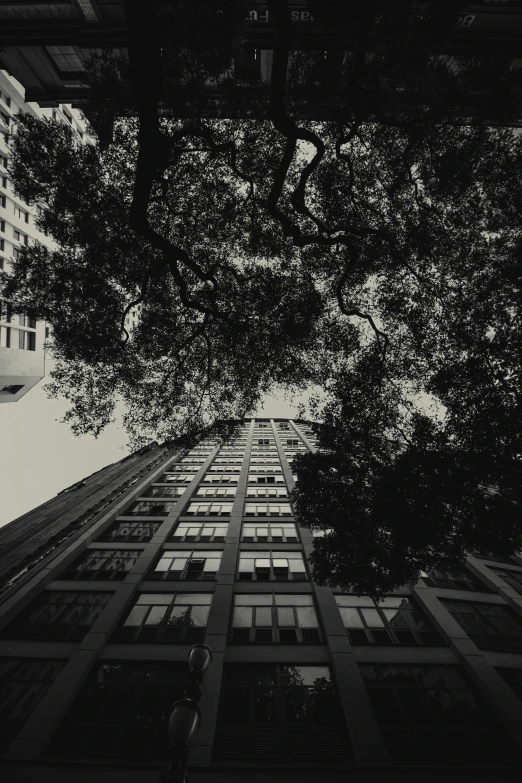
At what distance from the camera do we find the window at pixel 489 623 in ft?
49.5

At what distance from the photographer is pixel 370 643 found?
14.2 metres

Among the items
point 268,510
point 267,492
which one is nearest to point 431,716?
point 268,510

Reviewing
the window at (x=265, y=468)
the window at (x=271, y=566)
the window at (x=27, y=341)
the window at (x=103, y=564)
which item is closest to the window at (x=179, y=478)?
the window at (x=265, y=468)

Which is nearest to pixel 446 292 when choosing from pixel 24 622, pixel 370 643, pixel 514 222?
pixel 514 222

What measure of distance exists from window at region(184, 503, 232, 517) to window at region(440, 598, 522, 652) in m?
14.7

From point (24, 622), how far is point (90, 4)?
3927 centimetres

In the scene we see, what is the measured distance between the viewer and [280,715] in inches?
460

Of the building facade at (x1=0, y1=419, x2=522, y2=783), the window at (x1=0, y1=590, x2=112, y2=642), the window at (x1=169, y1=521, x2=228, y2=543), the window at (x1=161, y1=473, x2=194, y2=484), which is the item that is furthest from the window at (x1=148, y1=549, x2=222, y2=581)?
the window at (x1=161, y1=473, x2=194, y2=484)

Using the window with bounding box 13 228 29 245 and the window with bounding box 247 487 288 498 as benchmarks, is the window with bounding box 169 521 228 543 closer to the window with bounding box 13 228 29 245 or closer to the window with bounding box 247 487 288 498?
the window with bounding box 247 487 288 498

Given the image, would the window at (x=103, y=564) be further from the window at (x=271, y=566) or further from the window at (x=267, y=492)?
the window at (x=267, y=492)

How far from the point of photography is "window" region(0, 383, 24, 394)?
133 ft

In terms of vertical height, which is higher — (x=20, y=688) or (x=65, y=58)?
(x=65, y=58)

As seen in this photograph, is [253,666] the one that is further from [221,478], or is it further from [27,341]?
[27,341]

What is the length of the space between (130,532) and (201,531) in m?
4.72
